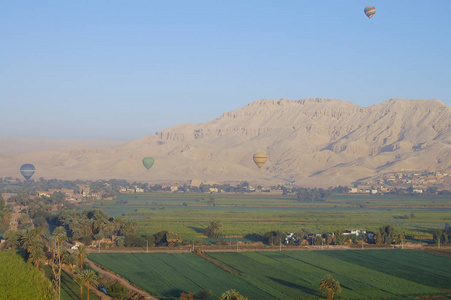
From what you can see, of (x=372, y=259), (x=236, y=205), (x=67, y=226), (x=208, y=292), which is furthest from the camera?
(x=236, y=205)

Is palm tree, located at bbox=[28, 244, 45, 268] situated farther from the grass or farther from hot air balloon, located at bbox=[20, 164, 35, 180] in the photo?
hot air balloon, located at bbox=[20, 164, 35, 180]

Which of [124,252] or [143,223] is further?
[143,223]

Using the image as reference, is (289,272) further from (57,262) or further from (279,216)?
(279,216)

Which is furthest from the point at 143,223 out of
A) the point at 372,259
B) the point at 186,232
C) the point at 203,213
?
the point at 372,259

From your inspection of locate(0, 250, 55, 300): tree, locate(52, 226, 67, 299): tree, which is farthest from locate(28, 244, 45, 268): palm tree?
locate(52, 226, 67, 299): tree

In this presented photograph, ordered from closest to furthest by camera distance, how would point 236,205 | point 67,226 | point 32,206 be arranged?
point 67,226 < point 32,206 < point 236,205

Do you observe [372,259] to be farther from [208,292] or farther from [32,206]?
[32,206]

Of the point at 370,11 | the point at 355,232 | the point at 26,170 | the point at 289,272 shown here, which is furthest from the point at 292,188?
the point at 289,272
